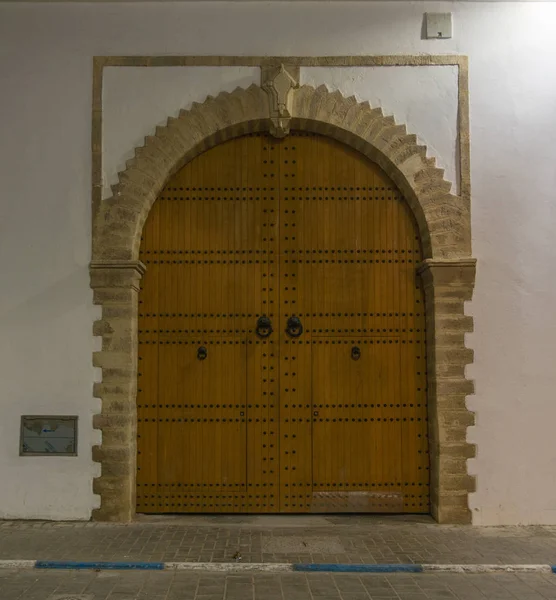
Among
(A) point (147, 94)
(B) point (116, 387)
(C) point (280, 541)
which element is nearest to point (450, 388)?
(C) point (280, 541)

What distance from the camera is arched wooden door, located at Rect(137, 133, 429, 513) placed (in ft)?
18.1

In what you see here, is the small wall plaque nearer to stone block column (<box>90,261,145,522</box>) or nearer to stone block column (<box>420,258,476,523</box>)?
stone block column (<box>90,261,145,522</box>)

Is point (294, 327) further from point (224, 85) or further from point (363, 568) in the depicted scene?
point (224, 85)

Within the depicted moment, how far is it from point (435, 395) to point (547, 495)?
1286 millimetres

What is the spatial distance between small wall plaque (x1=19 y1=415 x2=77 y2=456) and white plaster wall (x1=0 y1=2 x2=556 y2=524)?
71 millimetres

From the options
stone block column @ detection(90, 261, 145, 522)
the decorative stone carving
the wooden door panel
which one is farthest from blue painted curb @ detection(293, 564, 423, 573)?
the decorative stone carving

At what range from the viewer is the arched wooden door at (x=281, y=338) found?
18.1 ft

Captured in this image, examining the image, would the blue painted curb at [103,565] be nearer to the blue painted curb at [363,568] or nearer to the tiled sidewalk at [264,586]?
the tiled sidewalk at [264,586]

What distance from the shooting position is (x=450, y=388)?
5.33 m

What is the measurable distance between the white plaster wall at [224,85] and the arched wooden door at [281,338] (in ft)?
2.03

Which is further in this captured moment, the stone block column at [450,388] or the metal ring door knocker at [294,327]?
the metal ring door knocker at [294,327]

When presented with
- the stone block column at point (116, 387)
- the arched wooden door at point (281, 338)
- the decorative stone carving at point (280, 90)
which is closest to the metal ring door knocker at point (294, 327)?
the arched wooden door at point (281, 338)

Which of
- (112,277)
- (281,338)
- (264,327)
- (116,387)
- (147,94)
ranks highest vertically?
(147,94)

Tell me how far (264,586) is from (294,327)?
2304mm
